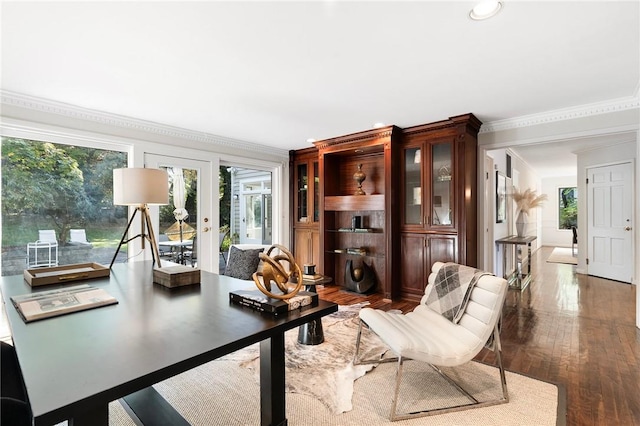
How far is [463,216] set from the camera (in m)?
3.73

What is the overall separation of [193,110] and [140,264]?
68.5 inches

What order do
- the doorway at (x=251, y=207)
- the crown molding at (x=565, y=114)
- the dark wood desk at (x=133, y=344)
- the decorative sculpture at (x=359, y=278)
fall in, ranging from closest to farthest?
→ the dark wood desk at (x=133, y=344), the crown molding at (x=565, y=114), the decorative sculpture at (x=359, y=278), the doorway at (x=251, y=207)

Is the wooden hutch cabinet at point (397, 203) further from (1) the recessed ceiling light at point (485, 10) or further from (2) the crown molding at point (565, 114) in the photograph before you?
(1) the recessed ceiling light at point (485, 10)

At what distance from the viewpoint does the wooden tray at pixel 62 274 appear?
5.73 feet

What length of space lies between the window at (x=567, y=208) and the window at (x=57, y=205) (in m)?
11.9

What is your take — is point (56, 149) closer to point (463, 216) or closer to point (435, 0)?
point (435, 0)

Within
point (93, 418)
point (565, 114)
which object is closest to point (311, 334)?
point (93, 418)

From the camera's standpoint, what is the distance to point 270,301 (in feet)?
4.25

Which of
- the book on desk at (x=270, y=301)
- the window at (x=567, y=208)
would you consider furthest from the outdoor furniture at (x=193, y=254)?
the window at (x=567, y=208)

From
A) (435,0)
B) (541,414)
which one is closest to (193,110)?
(435,0)

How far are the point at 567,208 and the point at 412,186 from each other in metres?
8.84

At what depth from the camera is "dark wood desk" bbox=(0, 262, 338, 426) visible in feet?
2.46

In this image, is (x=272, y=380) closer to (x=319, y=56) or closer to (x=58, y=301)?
(x=58, y=301)

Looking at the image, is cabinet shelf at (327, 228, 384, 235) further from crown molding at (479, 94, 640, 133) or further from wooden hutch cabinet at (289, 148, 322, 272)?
crown molding at (479, 94, 640, 133)
